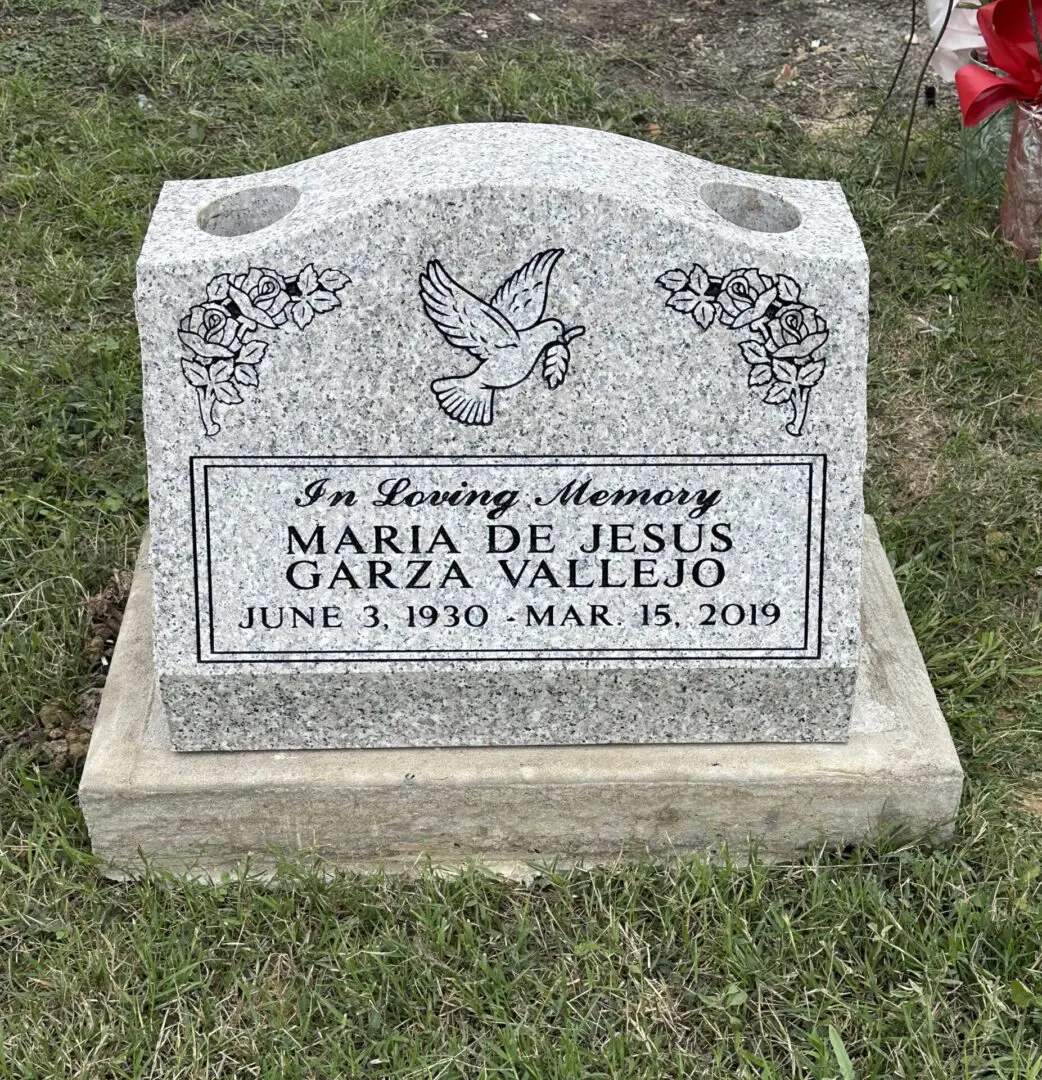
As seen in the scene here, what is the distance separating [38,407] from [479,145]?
186 cm

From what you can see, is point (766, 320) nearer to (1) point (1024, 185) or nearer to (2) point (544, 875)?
(2) point (544, 875)

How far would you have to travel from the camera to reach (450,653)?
2.81 m

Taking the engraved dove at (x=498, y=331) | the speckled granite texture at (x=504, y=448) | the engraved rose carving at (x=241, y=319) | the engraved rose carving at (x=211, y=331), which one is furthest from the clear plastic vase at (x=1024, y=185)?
the engraved rose carving at (x=211, y=331)

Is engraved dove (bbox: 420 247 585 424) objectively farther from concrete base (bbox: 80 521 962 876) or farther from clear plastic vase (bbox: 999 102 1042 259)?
clear plastic vase (bbox: 999 102 1042 259)

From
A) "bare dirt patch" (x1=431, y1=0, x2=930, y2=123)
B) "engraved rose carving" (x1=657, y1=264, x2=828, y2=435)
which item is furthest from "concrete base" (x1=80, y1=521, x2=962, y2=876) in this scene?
"bare dirt patch" (x1=431, y1=0, x2=930, y2=123)

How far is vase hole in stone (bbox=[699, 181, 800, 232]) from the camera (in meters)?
2.88

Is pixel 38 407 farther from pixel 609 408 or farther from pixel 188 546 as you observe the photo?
pixel 609 408

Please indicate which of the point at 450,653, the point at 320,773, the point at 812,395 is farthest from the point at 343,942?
the point at 812,395

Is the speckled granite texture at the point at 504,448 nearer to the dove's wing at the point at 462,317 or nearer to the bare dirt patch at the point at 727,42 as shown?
the dove's wing at the point at 462,317

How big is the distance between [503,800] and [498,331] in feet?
2.66

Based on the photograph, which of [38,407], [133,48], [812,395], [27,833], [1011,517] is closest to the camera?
[812,395]

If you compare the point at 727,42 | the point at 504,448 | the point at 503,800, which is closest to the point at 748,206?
the point at 504,448

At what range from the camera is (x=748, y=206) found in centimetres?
290

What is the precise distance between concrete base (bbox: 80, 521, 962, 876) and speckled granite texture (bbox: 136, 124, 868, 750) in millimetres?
54
